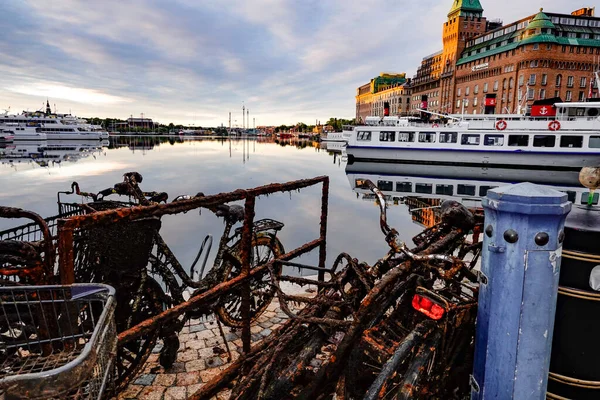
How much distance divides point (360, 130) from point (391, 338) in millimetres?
34384

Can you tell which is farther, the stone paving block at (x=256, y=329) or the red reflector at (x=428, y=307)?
the stone paving block at (x=256, y=329)

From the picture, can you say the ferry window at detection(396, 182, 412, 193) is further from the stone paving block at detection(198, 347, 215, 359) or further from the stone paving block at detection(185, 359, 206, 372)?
the stone paving block at detection(185, 359, 206, 372)

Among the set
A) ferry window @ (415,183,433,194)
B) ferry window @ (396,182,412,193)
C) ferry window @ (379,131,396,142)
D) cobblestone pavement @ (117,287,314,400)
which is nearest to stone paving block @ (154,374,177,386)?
cobblestone pavement @ (117,287,314,400)

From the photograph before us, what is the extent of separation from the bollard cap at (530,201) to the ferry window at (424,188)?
68.2 ft

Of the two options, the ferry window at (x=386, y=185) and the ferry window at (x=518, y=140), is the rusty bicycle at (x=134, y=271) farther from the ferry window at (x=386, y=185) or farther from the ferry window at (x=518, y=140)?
the ferry window at (x=518, y=140)

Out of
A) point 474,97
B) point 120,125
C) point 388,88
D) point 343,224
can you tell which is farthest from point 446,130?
point 120,125

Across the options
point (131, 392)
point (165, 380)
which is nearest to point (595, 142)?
point (165, 380)

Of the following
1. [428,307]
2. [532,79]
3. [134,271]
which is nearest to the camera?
[428,307]

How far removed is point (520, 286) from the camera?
79.4 inches

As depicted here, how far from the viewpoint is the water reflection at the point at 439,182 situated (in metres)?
19.1

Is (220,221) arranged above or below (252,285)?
below

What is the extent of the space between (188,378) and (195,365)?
243mm

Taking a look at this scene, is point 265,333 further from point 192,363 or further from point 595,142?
point 595,142

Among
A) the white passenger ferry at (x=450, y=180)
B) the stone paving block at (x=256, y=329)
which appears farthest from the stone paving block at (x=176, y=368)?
the white passenger ferry at (x=450, y=180)
